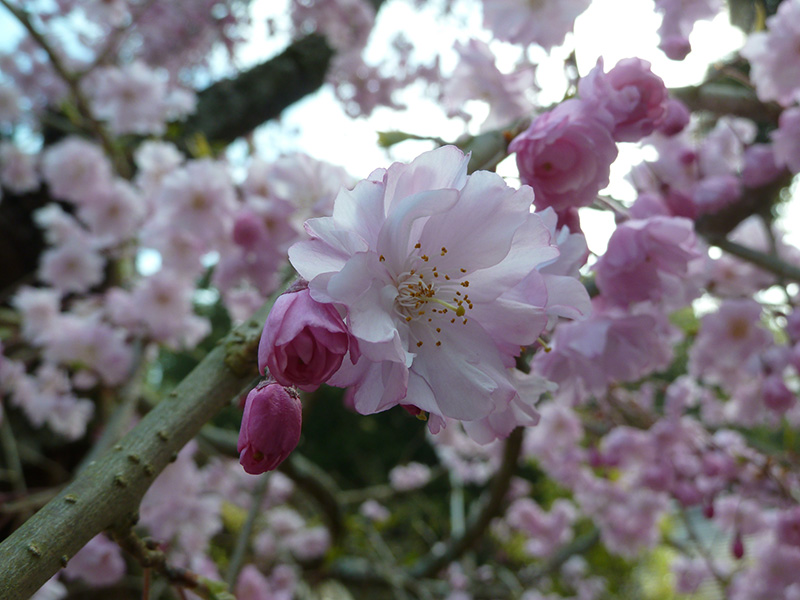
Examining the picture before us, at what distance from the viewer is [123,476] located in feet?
1.67

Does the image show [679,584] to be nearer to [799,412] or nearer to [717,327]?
[799,412]

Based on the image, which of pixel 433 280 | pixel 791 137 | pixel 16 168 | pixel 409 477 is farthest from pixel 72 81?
pixel 409 477

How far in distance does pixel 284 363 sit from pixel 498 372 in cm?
19

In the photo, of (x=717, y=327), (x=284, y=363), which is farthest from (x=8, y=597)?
(x=717, y=327)

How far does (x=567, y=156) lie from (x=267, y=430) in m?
0.44

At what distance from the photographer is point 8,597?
42cm

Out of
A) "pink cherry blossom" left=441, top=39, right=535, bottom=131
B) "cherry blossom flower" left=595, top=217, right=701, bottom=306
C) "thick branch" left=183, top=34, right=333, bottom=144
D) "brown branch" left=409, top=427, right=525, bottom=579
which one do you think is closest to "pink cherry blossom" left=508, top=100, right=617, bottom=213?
"cherry blossom flower" left=595, top=217, right=701, bottom=306

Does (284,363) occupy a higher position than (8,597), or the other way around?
(284,363)

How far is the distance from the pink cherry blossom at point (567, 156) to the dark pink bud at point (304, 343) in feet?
1.12

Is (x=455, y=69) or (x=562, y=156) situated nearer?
(x=562, y=156)

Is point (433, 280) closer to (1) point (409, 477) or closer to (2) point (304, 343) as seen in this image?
(2) point (304, 343)

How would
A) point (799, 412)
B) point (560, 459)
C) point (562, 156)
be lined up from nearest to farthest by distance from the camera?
point (562, 156)
point (799, 412)
point (560, 459)

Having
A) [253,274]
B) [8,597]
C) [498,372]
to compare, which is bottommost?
[8,597]

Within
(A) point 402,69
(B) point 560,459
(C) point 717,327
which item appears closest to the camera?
(C) point 717,327
